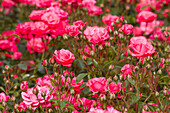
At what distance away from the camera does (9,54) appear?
94.5 inches

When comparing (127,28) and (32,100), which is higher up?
(127,28)

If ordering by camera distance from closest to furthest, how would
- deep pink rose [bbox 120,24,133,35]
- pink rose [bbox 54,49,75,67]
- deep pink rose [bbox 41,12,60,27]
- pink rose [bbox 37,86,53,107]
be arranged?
pink rose [bbox 37,86,53,107] → pink rose [bbox 54,49,75,67] → deep pink rose [bbox 120,24,133,35] → deep pink rose [bbox 41,12,60,27]

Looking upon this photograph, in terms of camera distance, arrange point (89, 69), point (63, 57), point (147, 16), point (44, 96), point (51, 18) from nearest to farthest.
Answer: point (44, 96), point (63, 57), point (89, 69), point (51, 18), point (147, 16)

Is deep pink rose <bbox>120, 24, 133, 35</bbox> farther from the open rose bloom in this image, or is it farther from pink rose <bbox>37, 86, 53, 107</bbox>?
pink rose <bbox>37, 86, 53, 107</bbox>

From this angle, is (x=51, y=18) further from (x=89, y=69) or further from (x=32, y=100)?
(x=32, y=100)

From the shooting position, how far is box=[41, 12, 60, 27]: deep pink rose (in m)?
1.73

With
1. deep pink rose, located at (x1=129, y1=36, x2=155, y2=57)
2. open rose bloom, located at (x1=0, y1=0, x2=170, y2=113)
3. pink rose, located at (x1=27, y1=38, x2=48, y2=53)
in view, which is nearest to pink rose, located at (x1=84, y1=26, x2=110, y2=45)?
open rose bloom, located at (x1=0, y1=0, x2=170, y2=113)

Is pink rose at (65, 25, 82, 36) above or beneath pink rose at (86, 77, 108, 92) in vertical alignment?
above

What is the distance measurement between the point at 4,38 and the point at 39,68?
0.49m

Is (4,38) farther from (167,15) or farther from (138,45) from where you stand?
(167,15)

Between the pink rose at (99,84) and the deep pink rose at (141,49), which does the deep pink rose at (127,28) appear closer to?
the deep pink rose at (141,49)

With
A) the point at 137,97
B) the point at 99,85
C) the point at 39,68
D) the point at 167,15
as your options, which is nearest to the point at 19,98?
the point at 39,68

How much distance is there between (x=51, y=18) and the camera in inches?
67.3

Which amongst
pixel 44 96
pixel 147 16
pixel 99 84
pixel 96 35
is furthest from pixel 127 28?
pixel 44 96
